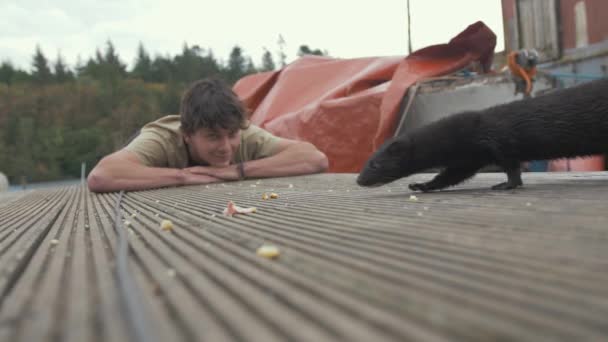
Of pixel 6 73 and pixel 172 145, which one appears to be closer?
pixel 172 145

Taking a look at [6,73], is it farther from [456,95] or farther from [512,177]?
[512,177]

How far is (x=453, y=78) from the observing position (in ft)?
16.1

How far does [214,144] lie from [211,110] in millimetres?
274

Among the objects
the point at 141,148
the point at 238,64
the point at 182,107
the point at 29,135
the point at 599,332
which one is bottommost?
the point at 599,332

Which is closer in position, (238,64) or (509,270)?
(509,270)

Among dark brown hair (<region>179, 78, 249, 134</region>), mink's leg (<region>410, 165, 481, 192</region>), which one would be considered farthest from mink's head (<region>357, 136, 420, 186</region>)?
dark brown hair (<region>179, 78, 249, 134</region>)

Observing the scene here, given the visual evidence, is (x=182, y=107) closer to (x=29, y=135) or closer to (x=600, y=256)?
(x=600, y=256)

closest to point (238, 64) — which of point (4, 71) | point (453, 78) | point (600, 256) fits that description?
point (4, 71)

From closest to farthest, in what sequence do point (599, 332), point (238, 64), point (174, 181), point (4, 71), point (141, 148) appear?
point (599, 332) < point (174, 181) < point (141, 148) < point (4, 71) < point (238, 64)

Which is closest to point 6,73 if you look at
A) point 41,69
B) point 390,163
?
point 41,69

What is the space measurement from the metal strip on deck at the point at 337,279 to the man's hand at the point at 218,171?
2.15 metres

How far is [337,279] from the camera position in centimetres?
70

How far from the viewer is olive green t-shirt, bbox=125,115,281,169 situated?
3639 mm

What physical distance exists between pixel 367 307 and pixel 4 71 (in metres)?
62.4
